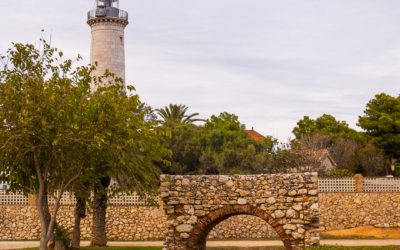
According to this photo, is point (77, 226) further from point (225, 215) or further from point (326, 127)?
point (326, 127)

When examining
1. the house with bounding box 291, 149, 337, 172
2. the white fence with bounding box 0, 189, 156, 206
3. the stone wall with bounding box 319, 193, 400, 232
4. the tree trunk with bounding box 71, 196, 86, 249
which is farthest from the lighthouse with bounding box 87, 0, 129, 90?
the stone wall with bounding box 319, 193, 400, 232

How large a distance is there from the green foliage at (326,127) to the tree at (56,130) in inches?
1154

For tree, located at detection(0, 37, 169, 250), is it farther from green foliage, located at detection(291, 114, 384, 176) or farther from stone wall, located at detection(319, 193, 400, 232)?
green foliage, located at detection(291, 114, 384, 176)

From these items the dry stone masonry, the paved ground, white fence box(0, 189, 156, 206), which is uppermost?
the dry stone masonry

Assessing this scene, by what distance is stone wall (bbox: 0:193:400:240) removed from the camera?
20031 mm

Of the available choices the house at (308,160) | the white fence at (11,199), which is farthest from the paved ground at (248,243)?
the house at (308,160)

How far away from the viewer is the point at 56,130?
11.4m

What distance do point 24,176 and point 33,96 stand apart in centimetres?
280

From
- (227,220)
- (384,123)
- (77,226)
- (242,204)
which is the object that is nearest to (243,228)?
(227,220)

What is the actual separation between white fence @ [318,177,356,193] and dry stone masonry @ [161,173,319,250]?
969cm

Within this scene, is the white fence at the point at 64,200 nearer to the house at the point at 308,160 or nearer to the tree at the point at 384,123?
the house at the point at 308,160

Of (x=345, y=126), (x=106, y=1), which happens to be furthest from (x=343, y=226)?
(x=345, y=126)

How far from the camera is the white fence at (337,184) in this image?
2098 centimetres

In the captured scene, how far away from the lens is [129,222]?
65.9 ft
